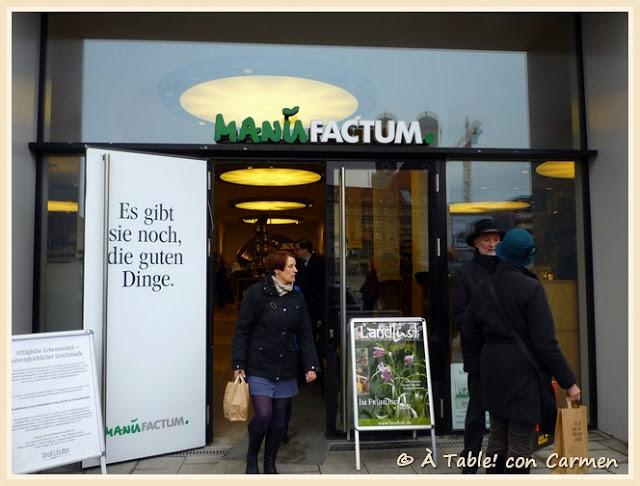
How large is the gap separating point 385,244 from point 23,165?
10.8ft

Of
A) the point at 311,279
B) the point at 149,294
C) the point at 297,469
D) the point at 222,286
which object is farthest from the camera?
the point at 222,286

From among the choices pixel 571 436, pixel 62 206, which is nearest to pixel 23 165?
pixel 62 206

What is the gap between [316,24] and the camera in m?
5.47

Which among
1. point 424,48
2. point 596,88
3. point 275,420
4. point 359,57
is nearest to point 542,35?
point 596,88

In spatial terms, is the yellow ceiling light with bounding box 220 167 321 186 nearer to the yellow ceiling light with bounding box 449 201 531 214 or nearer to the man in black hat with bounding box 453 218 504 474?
the yellow ceiling light with bounding box 449 201 531 214

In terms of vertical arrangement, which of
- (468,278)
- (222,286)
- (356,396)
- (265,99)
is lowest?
(356,396)

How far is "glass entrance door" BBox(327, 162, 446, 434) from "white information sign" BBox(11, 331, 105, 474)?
2.11m

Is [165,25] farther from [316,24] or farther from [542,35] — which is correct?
[542,35]

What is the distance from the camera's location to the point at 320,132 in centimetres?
496

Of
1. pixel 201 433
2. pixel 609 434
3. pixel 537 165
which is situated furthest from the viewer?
pixel 537 165

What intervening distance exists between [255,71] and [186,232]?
1845mm

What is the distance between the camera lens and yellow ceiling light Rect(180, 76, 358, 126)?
516cm

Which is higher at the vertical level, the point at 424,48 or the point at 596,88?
the point at 424,48

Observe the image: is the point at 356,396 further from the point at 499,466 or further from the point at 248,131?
the point at 248,131
